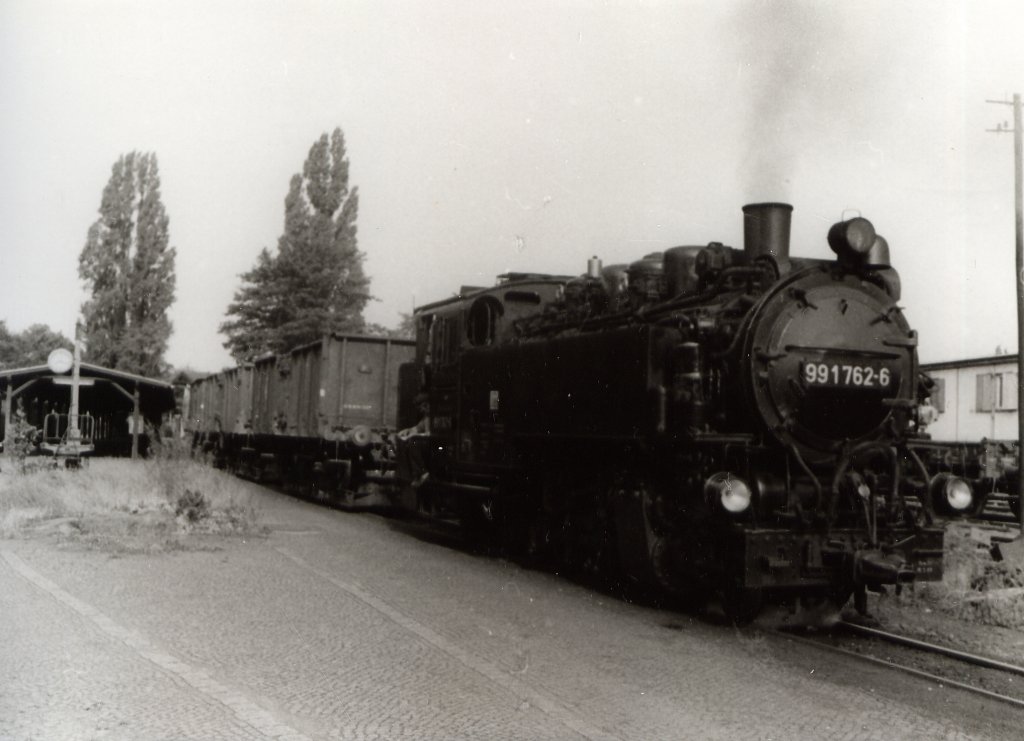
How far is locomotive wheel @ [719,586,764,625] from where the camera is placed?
7012 millimetres

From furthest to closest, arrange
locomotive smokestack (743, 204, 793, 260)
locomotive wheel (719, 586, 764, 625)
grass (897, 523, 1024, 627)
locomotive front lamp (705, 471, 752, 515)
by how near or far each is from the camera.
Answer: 1. grass (897, 523, 1024, 627)
2. locomotive smokestack (743, 204, 793, 260)
3. locomotive wheel (719, 586, 764, 625)
4. locomotive front lamp (705, 471, 752, 515)

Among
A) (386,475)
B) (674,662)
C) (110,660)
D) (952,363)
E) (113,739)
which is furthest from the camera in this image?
(952,363)

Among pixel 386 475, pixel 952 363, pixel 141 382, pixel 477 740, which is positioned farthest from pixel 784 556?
pixel 141 382

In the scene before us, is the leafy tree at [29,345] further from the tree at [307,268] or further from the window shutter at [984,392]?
the window shutter at [984,392]

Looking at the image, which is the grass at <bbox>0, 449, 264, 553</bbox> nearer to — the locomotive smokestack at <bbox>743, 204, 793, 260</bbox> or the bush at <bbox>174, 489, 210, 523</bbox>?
the bush at <bbox>174, 489, 210, 523</bbox>

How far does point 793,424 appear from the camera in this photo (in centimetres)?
695

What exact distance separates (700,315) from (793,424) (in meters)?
1.03

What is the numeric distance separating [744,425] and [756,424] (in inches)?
6.6

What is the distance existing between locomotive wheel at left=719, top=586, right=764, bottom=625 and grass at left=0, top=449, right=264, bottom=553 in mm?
5610

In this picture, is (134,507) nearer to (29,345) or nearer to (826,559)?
(826,559)

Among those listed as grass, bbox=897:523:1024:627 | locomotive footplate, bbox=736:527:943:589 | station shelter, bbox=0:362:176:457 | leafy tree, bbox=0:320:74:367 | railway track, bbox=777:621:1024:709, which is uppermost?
leafy tree, bbox=0:320:74:367

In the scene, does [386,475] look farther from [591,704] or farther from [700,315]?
[591,704]

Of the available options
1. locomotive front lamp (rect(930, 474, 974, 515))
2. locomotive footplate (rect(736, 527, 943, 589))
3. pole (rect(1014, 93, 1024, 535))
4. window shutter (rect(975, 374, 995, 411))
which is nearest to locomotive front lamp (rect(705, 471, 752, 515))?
locomotive footplate (rect(736, 527, 943, 589))

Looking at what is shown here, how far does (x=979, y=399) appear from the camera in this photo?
21266mm
